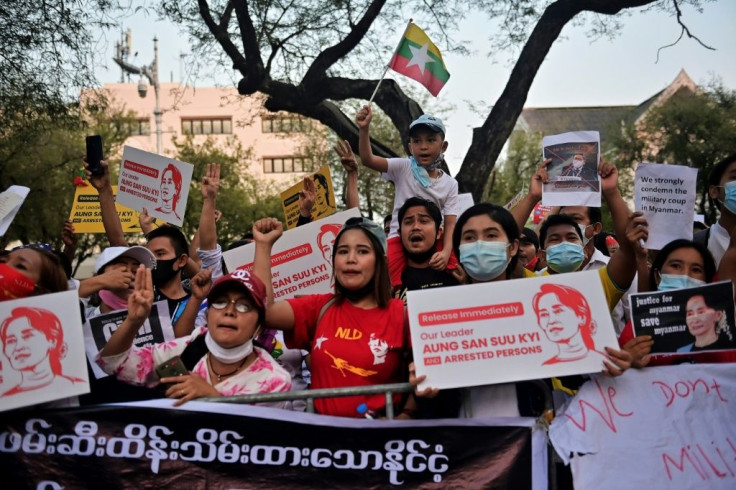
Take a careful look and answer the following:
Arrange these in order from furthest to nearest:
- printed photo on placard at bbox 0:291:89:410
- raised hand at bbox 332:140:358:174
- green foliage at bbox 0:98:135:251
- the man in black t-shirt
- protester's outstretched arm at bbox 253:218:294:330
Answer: green foliage at bbox 0:98:135:251 → raised hand at bbox 332:140:358:174 → the man in black t-shirt → protester's outstretched arm at bbox 253:218:294:330 → printed photo on placard at bbox 0:291:89:410

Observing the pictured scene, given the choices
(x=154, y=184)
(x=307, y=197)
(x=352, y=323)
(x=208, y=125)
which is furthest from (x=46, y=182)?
(x=208, y=125)

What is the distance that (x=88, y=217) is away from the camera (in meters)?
8.10

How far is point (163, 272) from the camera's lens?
5.26 meters

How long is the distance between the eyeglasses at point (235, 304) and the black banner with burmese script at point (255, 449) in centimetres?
48

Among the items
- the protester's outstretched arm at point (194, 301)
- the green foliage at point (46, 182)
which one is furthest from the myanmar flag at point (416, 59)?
the green foliage at point (46, 182)

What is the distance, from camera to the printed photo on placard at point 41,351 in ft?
10.6

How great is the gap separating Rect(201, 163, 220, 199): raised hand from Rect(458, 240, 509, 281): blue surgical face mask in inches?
95.5

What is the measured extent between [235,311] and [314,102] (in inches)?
319

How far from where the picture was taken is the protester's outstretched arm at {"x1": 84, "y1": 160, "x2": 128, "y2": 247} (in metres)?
5.39

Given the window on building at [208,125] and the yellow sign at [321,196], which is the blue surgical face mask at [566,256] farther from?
the window on building at [208,125]

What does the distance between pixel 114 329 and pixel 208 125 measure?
2184 inches

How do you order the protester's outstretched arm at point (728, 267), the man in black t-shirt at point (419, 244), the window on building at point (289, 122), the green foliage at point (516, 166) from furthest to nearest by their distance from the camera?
the green foliage at point (516, 166) → the window on building at point (289, 122) → the man in black t-shirt at point (419, 244) → the protester's outstretched arm at point (728, 267)

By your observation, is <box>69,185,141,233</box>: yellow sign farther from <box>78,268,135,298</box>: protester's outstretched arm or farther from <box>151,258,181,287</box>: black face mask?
<box>78,268,135,298</box>: protester's outstretched arm

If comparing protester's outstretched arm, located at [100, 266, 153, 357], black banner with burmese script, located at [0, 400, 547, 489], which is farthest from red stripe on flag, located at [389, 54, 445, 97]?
black banner with burmese script, located at [0, 400, 547, 489]
